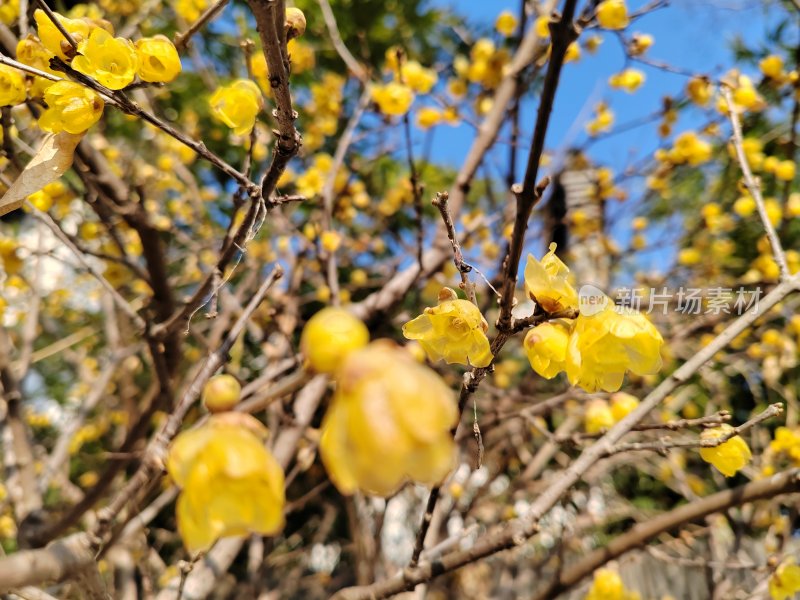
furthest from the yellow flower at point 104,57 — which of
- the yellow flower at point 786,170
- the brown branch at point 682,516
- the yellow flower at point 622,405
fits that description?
the yellow flower at point 786,170

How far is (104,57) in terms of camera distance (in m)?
0.95

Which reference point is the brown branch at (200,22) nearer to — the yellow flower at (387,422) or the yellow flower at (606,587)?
the yellow flower at (387,422)

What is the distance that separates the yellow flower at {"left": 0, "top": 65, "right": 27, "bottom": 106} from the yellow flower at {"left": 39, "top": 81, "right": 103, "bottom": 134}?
0.13m

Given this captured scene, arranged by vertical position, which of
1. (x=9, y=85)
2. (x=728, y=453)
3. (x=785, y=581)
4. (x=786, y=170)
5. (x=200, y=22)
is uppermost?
Result: (x=786, y=170)

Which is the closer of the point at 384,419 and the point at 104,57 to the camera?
the point at 384,419

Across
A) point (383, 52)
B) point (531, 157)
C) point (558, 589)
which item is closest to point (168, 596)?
point (558, 589)

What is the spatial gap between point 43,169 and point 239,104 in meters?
0.38

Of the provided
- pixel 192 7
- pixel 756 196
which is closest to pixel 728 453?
pixel 756 196

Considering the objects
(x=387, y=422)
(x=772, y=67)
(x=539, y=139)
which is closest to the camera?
(x=387, y=422)

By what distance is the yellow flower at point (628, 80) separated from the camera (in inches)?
107

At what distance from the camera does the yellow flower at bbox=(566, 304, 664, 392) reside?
0.90m

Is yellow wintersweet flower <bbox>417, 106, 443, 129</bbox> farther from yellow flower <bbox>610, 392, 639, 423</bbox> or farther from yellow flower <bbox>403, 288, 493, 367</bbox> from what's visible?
yellow flower <bbox>403, 288, 493, 367</bbox>

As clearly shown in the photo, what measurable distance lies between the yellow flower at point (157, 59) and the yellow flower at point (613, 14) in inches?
50.1

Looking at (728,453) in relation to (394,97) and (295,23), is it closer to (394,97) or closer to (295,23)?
(295,23)
